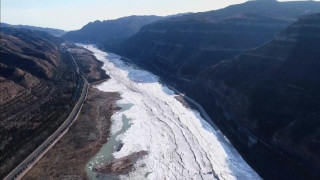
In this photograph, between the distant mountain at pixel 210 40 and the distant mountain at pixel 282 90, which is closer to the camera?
the distant mountain at pixel 282 90

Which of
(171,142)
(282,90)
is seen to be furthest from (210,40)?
(171,142)

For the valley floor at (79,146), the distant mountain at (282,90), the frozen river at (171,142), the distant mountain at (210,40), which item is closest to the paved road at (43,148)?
the valley floor at (79,146)

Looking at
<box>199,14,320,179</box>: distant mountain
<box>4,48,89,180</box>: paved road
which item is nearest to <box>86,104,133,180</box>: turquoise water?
<box>4,48,89,180</box>: paved road

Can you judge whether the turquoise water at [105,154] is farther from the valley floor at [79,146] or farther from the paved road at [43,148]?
the paved road at [43,148]

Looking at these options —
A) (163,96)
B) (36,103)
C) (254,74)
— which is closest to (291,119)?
(254,74)

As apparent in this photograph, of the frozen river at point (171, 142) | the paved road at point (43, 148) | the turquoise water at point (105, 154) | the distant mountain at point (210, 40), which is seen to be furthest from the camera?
the distant mountain at point (210, 40)

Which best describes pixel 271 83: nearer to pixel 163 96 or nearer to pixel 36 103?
pixel 163 96

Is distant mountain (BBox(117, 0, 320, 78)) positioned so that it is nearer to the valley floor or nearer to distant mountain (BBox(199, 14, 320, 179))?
distant mountain (BBox(199, 14, 320, 179))
